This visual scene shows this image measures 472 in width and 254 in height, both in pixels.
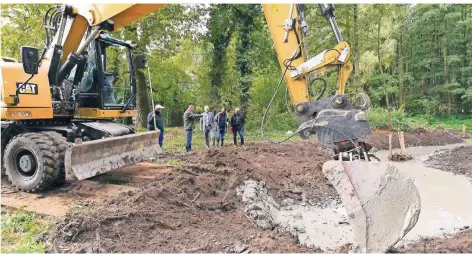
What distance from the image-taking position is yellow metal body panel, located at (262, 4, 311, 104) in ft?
15.5

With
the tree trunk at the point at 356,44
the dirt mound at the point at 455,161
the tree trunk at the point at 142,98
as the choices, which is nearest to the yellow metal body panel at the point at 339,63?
the dirt mound at the point at 455,161

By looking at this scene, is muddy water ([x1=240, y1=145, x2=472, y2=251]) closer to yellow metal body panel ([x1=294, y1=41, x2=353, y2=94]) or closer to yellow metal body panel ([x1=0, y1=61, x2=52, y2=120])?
yellow metal body panel ([x1=294, y1=41, x2=353, y2=94])

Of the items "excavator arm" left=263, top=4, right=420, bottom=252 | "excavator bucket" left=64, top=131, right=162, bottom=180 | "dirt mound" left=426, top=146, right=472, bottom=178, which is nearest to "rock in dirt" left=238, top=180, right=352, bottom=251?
"excavator arm" left=263, top=4, right=420, bottom=252

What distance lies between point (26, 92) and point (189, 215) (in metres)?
3.33

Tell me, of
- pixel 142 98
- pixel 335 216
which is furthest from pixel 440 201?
pixel 142 98

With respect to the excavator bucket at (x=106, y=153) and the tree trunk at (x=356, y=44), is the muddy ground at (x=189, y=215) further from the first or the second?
the tree trunk at (x=356, y=44)

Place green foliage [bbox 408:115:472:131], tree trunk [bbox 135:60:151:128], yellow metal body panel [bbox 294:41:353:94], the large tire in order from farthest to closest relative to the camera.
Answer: green foliage [bbox 408:115:472:131] < tree trunk [bbox 135:60:151:128] < the large tire < yellow metal body panel [bbox 294:41:353:94]

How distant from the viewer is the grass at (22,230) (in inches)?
136

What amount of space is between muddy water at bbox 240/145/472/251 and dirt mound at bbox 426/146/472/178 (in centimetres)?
245

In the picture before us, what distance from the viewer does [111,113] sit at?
6672 millimetres

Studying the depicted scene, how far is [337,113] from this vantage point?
13.4 feet

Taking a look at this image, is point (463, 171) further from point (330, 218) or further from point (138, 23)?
point (138, 23)

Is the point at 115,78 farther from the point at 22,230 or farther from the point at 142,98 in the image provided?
the point at 142,98

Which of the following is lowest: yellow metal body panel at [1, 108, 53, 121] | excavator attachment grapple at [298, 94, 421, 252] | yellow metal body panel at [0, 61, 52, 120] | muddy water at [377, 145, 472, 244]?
muddy water at [377, 145, 472, 244]
